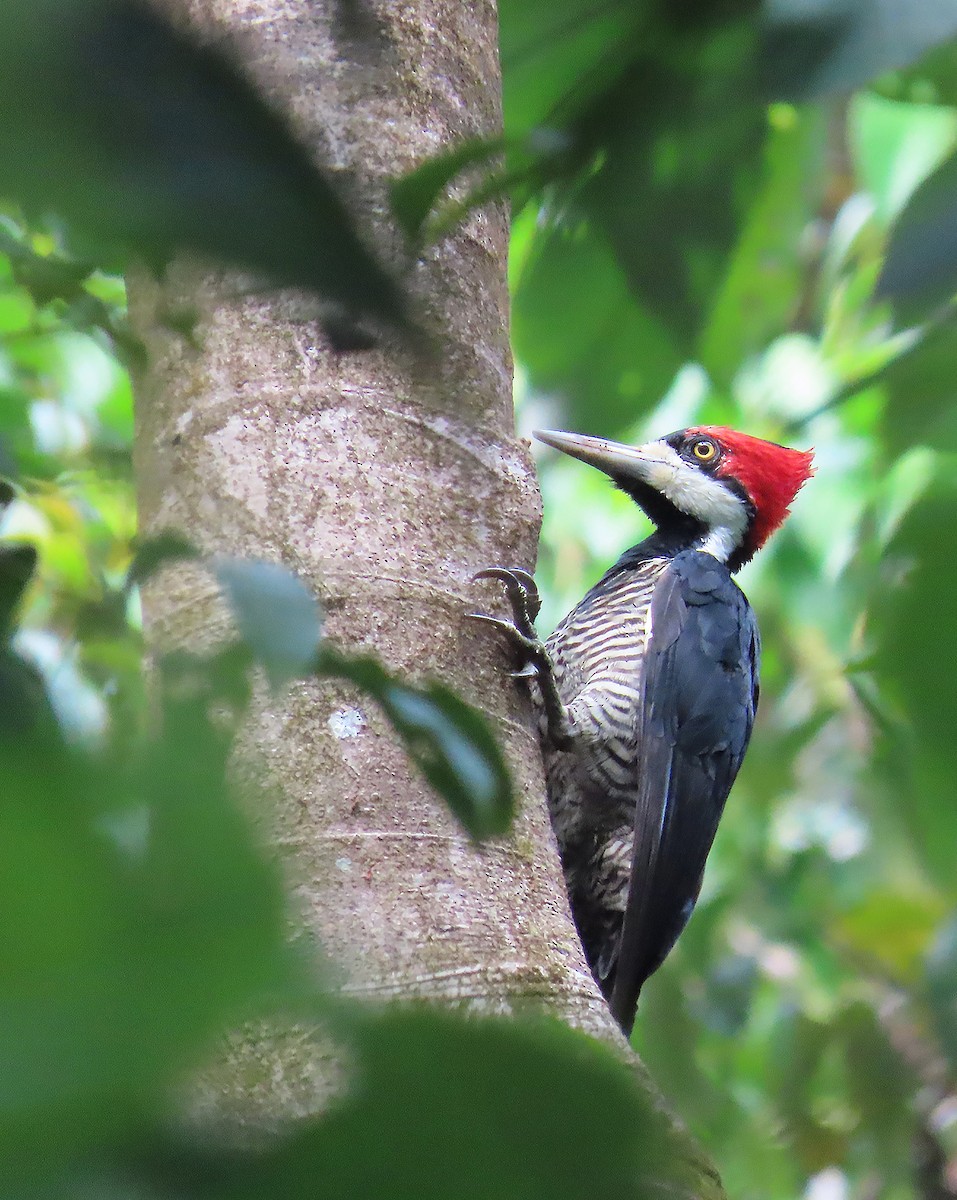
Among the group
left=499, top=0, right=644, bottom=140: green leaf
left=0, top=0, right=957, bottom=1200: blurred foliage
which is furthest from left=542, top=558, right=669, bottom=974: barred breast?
left=499, top=0, right=644, bottom=140: green leaf

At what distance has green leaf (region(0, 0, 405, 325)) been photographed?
0.27 m

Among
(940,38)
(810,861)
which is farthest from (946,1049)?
(810,861)

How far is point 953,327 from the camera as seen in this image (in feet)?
1.38

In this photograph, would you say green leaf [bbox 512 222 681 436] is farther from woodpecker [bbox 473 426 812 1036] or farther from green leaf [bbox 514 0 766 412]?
woodpecker [bbox 473 426 812 1036]

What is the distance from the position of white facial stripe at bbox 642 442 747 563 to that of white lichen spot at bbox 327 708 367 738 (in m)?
2.18

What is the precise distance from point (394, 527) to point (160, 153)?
1273 millimetres

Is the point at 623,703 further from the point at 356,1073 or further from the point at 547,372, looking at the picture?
the point at 356,1073

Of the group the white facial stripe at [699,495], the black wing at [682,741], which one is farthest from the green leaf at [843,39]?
the white facial stripe at [699,495]

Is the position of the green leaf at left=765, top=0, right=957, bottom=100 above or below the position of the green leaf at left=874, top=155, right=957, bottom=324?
above

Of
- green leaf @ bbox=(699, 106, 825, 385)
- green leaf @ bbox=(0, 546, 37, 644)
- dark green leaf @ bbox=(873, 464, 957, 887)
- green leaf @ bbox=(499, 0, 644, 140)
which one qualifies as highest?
green leaf @ bbox=(699, 106, 825, 385)

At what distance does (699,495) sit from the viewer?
347 cm

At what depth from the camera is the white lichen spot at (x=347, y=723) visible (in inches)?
53.3

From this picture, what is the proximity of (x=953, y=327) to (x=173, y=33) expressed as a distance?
25 centimetres

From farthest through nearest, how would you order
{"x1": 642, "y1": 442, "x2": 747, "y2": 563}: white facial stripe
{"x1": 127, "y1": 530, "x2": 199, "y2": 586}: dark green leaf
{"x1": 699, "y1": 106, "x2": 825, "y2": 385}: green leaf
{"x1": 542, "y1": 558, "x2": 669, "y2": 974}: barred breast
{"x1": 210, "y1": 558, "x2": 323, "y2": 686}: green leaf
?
{"x1": 642, "y1": 442, "x2": 747, "y2": 563}: white facial stripe < {"x1": 542, "y1": 558, "x2": 669, "y2": 974}: barred breast < {"x1": 699, "y1": 106, "x2": 825, "y2": 385}: green leaf < {"x1": 127, "y1": 530, "x2": 199, "y2": 586}: dark green leaf < {"x1": 210, "y1": 558, "x2": 323, "y2": 686}: green leaf
